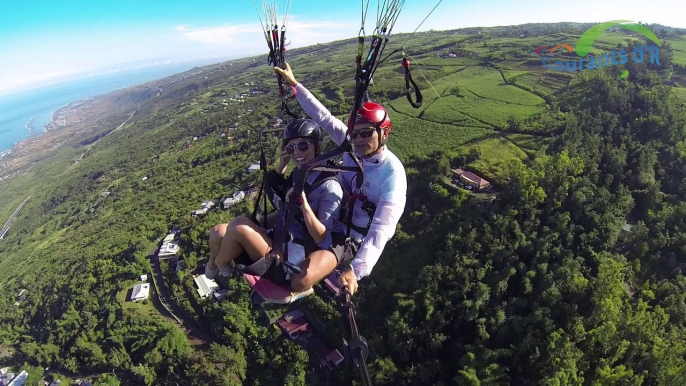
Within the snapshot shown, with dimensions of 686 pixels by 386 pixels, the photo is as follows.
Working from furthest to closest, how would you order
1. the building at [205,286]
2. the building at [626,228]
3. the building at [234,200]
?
the building at [234,200] < the building at [626,228] < the building at [205,286]

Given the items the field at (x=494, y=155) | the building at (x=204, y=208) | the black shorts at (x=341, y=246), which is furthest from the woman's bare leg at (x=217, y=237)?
the building at (x=204, y=208)

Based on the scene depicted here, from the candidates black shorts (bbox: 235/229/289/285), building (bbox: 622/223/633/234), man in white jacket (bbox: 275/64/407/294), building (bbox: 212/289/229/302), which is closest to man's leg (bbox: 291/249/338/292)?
man in white jacket (bbox: 275/64/407/294)

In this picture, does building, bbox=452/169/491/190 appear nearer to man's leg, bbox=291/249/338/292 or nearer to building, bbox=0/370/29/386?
man's leg, bbox=291/249/338/292

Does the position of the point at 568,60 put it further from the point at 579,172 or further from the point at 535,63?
the point at 579,172

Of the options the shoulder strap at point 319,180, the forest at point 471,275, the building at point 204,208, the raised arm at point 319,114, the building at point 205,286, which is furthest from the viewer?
the building at point 204,208

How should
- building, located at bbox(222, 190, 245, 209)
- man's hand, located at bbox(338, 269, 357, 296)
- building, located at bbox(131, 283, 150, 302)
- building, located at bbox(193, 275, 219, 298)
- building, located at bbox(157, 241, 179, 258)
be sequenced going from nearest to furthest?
1. man's hand, located at bbox(338, 269, 357, 296)
2. building, located at bbox(193, 275, 219, 298)
3. building, located at bbox(131, 283, 150, 302)
4. building, located at bbox(157, 241, 179, 258)
5. building, located at bbox(222, 190, 245, 209)

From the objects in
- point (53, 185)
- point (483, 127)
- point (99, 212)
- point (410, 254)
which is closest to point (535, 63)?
point (483, 127)

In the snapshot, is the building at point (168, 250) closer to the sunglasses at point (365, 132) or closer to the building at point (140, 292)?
the building at point (140, 292)
